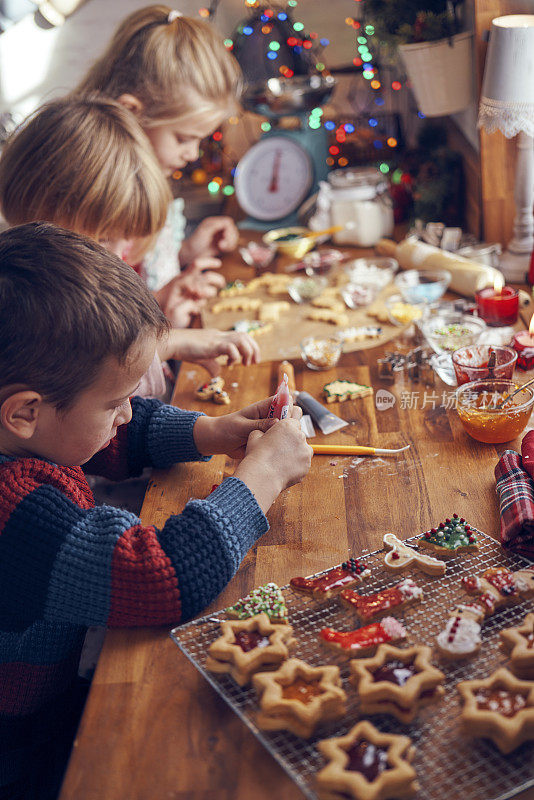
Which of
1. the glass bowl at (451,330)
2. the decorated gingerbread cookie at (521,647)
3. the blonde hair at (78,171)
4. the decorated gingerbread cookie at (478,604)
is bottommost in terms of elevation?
the glass bowl at (451,330)

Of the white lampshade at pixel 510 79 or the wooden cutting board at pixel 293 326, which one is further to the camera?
the wooden cutting board at pixel 293 326

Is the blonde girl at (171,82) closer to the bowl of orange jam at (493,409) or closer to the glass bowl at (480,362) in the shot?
the glass bowl at (480,362)

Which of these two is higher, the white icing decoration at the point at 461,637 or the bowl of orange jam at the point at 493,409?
the white icing decoration at the point at 461,637

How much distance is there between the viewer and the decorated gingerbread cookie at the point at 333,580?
0.93 metres

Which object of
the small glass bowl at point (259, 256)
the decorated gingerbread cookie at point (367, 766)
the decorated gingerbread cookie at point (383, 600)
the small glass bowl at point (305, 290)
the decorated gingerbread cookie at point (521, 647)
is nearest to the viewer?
the decorated gingerbread cookie at point (367, 766)

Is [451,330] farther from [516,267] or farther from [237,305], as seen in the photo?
[237,305]

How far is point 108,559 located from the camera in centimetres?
94

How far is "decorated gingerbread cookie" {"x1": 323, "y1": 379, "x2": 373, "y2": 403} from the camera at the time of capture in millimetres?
1438

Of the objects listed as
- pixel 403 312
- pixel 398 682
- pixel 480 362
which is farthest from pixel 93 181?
pixel 398 682

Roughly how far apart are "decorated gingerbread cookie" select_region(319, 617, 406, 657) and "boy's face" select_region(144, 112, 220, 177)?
1570 millimetres

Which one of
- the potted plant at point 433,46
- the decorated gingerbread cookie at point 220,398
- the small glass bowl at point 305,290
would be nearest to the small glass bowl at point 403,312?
the small glass bowl at point 305,290

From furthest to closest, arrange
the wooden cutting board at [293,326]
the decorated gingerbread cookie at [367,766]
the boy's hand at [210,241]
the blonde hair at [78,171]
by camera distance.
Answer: the boy's hand at [210,241]
the wooden cutting board at [293,326]
the blonde hair at [78,171]
the decorated gingerbread cookie at [367,766]

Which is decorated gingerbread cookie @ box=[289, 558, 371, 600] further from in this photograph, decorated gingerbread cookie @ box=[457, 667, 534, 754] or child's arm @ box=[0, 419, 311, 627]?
decorated gingerbread cookie @ box=[457, 667, 534, 754]

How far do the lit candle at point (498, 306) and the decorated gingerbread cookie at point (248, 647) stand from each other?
100 cm
